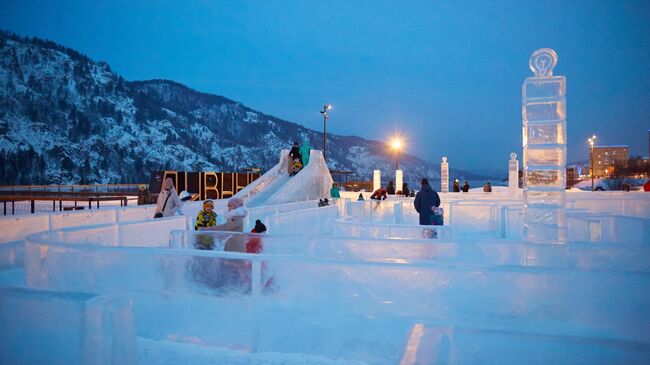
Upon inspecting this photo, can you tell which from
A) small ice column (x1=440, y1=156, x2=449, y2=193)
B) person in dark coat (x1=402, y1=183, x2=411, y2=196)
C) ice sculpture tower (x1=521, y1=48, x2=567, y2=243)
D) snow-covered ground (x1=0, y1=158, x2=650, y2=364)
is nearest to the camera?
snow-covered ground (x1=0, y1=158, x2=650, y2=364)

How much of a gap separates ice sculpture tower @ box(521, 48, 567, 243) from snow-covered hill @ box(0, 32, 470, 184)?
97.0m

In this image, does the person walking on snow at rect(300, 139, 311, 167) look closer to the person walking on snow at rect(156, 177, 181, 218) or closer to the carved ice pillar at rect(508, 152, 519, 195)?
the carved ice pillar at rect(508, 152, 519, 195)

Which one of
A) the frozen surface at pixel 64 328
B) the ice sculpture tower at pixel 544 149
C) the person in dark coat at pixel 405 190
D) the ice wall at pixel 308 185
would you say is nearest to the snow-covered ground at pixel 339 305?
the frozen surface at pixel 64 328

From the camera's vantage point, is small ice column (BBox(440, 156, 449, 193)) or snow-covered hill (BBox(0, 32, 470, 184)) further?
snow-covered hill (BBox(0, 32, 470, 184))

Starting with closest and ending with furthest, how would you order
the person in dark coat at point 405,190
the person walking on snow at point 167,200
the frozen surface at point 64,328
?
the frozen surface at point 64,328 < the person walking on snow at point 167,200 < the person in dark coat at point 405,190

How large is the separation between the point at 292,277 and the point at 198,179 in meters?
19.8

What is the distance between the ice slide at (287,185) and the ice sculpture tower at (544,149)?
1432 cm

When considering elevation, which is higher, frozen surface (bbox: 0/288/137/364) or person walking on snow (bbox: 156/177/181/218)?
person walking on snow (bbox: 156/177/181/218)

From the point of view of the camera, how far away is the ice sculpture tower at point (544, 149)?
7719mm

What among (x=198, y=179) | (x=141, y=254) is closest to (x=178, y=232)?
(x=141, y=254)

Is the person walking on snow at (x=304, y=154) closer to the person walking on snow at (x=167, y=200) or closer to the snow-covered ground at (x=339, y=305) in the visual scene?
the person walking on snow at (x=167, y=200)

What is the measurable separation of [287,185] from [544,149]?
15.7 metres

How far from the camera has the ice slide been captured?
2191 cm

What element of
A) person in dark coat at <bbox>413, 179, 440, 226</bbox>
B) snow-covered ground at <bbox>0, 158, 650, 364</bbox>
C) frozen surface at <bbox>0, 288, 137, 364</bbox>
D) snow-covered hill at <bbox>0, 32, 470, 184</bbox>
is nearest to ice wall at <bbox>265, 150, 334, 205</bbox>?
person in dark coat at <bbox>413, 179, 440, 226</bbox>
